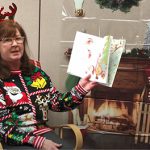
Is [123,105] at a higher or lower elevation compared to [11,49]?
lower

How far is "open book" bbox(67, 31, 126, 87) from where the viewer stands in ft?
5.97

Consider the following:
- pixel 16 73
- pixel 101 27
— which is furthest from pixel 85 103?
pixel 16 73

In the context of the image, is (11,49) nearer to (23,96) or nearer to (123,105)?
(23,96)

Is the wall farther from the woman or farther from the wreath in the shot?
the woman

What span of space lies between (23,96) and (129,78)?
3.65 feet

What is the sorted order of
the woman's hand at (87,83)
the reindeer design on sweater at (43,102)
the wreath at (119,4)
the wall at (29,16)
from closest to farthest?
1. the woman's hand at (87,83)
2. the reindeer design on sweater at (43,102)
3. the wreath at (119,4)
4. the wall at (29,16)

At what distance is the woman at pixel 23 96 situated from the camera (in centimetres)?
189

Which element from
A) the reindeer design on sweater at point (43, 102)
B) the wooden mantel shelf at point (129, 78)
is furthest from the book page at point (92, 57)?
A: the wooden mantel shelf at point (129, 78)

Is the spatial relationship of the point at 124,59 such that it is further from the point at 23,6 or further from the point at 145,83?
the point at 23,6

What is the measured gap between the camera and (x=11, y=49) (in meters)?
1.98

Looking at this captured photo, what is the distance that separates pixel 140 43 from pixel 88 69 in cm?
105

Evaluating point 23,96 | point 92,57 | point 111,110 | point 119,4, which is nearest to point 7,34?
point 23,96

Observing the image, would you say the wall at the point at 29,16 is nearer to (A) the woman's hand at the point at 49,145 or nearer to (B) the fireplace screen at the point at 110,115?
(B) the fireplace screen at the point at 110,115

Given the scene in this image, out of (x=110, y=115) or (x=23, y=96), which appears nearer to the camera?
(x=23, y=96)
